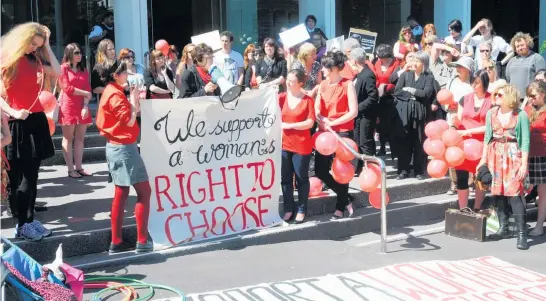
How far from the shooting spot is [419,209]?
27.2ft

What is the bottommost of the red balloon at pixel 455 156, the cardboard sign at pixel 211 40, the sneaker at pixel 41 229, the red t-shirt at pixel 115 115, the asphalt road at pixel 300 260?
the asphalt road at pixel 300 260

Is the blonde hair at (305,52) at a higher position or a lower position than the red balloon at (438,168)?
higher

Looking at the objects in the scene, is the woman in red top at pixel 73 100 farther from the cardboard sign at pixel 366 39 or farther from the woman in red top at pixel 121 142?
the cardboard sign at pixel 366 39

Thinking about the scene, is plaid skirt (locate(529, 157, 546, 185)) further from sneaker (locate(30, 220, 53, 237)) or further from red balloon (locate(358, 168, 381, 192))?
sneaker (locate(30, 220, 53, 237))

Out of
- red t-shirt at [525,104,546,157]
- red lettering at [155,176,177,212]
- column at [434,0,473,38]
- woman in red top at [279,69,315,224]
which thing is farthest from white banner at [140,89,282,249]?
column at [434,0,473,38]

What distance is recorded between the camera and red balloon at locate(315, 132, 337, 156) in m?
7.18

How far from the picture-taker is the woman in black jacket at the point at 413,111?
29.6ft

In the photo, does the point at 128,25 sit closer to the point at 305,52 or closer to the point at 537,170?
the point at 305,52

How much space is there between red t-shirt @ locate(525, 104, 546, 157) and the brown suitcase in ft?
2.79

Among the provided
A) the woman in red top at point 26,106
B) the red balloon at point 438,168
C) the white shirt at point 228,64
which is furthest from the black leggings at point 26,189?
the white shirt at point 228,64

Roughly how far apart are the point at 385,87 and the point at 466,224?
2568mm

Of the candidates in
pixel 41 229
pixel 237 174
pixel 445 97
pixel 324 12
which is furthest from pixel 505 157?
pixel 324 12

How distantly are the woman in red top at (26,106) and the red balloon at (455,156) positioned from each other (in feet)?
13.2

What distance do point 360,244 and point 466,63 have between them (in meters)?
2.75
